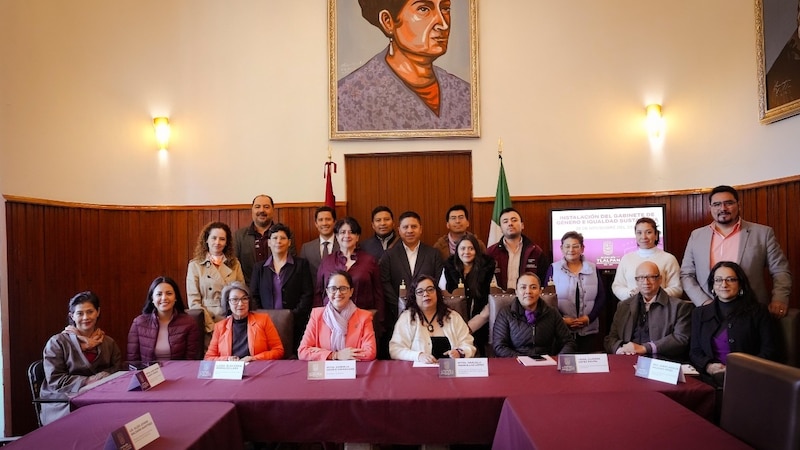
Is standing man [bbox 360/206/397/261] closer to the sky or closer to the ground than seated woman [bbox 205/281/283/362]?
closer to the sky

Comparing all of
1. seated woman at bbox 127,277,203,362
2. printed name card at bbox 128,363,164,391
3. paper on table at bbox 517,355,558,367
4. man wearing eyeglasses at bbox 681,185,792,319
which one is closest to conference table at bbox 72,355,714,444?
printed name card at bbox 128,363,164,391

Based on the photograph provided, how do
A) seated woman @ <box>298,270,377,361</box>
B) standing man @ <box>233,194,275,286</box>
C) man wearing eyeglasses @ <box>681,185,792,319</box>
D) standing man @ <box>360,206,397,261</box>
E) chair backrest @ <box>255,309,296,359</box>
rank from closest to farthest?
1. seated woman @ <box>298,270,377,361</box>
2. chair backrest @ <box>255,309,296,359</box>
3. man wearing eyeglasses @ <box>681,185,792,319</box>
4. standing man @ <box>360,206,397,261</box>
5. standing man @ <box>233,194,275,286</box>

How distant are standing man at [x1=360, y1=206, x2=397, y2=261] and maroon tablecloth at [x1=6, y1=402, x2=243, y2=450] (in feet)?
6.86

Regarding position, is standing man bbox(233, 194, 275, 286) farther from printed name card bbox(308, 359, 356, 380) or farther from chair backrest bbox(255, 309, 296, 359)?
printed name card bbox(308, 359, 356, 380)

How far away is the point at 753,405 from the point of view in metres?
1.72

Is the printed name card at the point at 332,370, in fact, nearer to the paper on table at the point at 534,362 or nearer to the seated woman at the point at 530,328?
the paper on table at the point at 534,362

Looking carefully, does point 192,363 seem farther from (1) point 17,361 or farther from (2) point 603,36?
(2) point 603,36

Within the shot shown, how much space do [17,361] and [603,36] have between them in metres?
5.80

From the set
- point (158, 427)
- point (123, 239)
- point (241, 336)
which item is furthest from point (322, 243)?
point (158, 427)

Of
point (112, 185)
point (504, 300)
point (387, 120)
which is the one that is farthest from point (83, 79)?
point (504, 300)

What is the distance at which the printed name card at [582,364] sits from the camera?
240 cm

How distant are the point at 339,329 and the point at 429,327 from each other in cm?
53

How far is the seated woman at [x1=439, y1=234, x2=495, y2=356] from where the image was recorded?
354 cm

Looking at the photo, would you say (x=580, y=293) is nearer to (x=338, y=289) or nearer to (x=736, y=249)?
(x=736, y=249)
